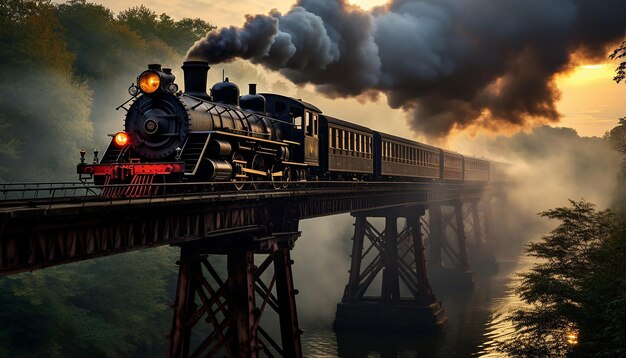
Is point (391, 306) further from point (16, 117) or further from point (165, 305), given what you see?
point (16, 117)

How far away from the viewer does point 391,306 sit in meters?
42.6

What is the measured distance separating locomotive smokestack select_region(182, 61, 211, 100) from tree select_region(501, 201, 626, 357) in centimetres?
1286

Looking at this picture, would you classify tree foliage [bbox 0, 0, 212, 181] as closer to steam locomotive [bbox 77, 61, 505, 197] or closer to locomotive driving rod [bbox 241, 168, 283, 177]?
steam locomotive [bbox 77, 61, 505, 197]

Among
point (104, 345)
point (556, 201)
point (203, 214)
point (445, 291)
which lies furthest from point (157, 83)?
point (556, 201)

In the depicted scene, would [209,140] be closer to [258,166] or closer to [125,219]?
[258,166]

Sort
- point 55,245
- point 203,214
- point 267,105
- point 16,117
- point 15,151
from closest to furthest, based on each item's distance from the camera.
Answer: point 55,245 < point 203,214 < point 267,105 < point 15,151 < point 16,117

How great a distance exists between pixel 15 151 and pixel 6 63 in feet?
22.6

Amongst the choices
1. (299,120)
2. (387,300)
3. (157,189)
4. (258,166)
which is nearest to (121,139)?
(157,189)

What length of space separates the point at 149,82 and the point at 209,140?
2.35 m

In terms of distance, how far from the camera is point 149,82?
19.5m

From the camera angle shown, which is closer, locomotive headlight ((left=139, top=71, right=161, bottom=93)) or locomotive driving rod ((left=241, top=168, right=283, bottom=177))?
locomotive headlight ((left=139, top=71, right=161, bottom=93))

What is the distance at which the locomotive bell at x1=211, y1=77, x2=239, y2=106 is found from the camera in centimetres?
2339

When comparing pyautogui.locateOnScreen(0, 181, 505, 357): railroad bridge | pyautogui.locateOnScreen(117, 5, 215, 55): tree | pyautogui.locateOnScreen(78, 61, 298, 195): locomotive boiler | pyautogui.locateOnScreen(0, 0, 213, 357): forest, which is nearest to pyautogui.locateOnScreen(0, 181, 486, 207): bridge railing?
pyautogui.locateOnScreen(0, 181, 505, 357): railroad bridge

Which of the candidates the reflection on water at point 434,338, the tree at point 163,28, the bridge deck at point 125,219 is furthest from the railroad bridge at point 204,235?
the tree at point 163,28
